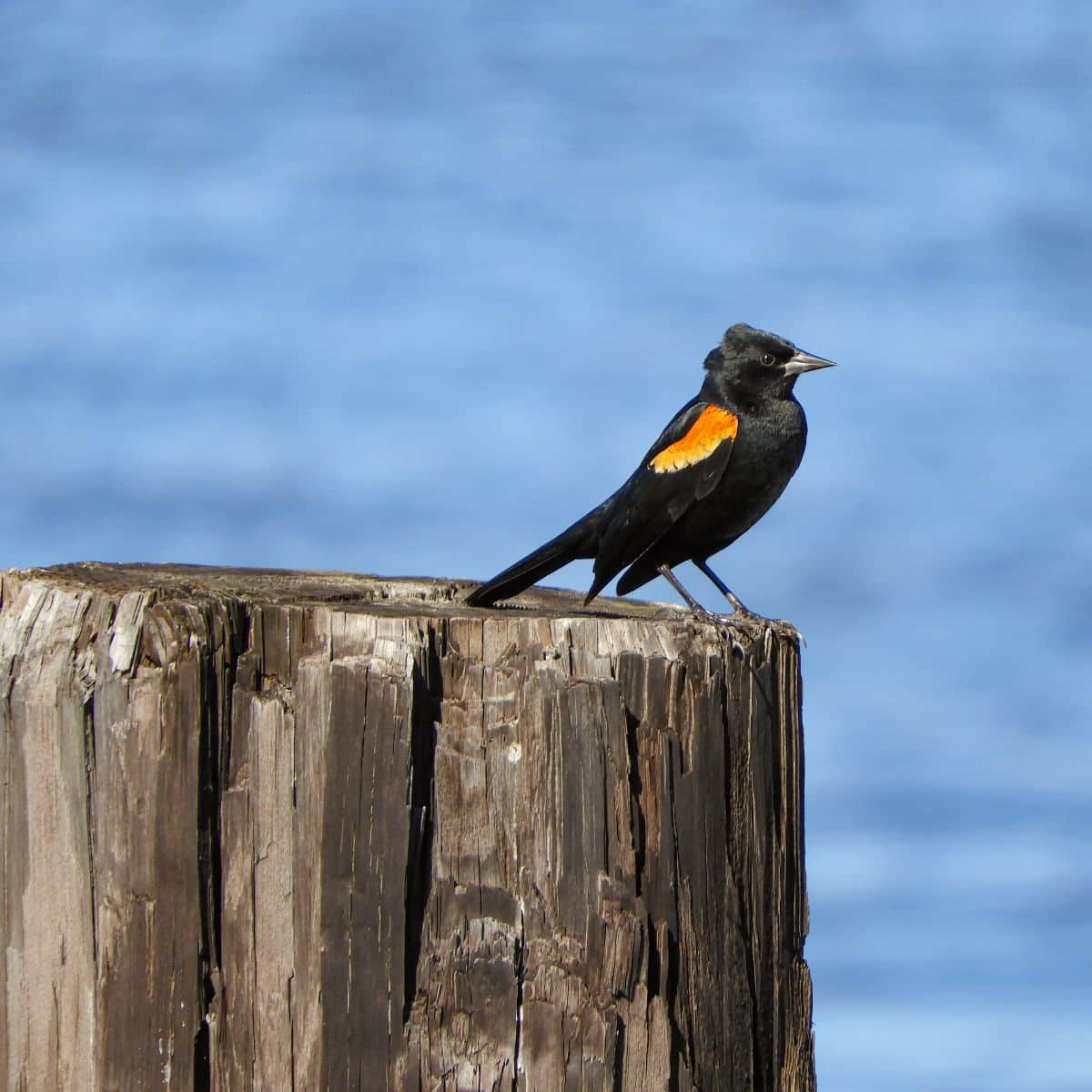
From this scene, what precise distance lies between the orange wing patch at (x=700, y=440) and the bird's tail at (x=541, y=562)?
32cm

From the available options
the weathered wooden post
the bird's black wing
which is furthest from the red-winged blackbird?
the weathered wooden post

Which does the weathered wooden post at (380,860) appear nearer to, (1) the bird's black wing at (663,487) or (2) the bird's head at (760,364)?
(1) the bird's black wing at (663,487)

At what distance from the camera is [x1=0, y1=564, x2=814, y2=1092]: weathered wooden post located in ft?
8.73

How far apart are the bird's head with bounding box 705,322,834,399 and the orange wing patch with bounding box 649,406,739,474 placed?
0.56 feet

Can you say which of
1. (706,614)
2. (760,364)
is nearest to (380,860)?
(706,614)

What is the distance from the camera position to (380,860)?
2676 millimetres

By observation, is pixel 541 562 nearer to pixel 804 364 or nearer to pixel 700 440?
pixel 700 440

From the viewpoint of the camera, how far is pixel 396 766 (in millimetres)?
2711

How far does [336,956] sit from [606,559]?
2.62m

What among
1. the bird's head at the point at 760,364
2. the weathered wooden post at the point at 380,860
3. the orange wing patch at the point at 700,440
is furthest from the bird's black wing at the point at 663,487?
the weathered wooden post at the point at 380,860

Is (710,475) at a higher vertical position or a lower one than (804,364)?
lower

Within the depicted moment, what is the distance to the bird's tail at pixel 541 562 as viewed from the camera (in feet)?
14.3

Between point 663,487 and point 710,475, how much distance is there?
0.68ft

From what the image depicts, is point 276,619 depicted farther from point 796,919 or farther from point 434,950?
point 796,919
